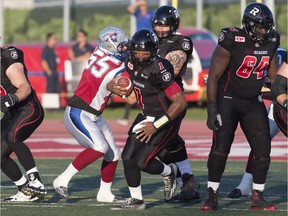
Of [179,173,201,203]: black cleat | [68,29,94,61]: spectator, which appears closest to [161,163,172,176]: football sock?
[179,173,201,203]: black cleat

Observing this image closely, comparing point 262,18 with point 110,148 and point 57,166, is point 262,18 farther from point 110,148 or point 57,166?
point 57,166


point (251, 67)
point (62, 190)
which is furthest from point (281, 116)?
point (62, 190)

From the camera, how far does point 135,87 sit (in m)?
8.40

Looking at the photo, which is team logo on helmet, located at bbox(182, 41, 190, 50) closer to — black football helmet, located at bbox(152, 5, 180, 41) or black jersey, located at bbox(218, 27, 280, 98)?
black football helmet, located at bbox(152, 5, 180, 41)

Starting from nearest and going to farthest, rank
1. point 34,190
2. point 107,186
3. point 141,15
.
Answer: point 34,190, point 107,186, point 141,15

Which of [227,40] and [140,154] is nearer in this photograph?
[227,40]

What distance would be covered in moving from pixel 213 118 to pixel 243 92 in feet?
1.27

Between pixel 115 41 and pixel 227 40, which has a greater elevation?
pixel 227 40

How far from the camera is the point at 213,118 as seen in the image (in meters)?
8.14

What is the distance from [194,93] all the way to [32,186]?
1005 centimetres

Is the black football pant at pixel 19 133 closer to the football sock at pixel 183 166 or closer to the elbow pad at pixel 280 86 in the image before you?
the football sock at pixel 183 166

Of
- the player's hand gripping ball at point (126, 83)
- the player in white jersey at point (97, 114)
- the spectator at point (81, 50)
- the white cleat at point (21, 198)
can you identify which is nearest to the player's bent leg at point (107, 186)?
the player in white jersey at point (97, 114)

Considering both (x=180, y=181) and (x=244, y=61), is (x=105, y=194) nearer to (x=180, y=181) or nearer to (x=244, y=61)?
(x=180, y=181)

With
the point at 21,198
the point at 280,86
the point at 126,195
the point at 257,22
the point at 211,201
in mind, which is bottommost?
the point at 126,195
